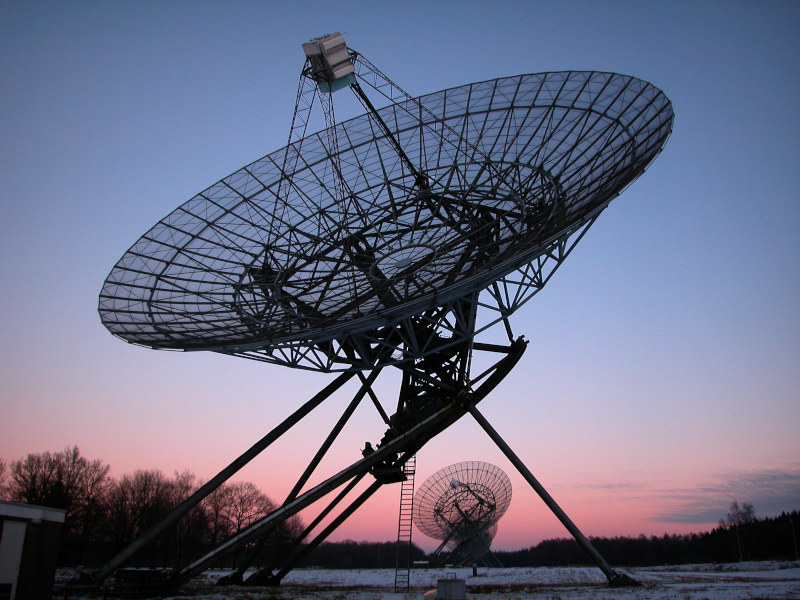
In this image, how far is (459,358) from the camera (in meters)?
29.6

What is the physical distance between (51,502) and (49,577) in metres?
55.8

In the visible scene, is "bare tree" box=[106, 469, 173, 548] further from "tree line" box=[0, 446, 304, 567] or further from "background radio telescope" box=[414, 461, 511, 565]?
"background radio telescope" box=[414, 461, 511, 565]

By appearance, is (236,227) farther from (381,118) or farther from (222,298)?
(381,118)

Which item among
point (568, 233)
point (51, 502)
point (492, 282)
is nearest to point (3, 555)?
point (492, 282)

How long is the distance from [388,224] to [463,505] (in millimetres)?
31758

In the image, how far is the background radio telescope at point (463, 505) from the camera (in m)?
50.2

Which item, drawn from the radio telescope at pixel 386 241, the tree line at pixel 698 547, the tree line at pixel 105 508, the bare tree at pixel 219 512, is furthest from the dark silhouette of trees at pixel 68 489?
the tree line at pixel 698 547

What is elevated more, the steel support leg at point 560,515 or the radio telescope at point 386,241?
the radio telescope at point 386,241

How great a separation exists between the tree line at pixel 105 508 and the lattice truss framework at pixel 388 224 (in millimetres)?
45649

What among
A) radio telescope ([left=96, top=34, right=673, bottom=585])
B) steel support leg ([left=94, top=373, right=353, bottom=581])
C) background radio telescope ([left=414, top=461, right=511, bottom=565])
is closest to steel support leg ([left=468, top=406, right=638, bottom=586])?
radio telescope ([left=96, top=34, right=673, bottom=585])

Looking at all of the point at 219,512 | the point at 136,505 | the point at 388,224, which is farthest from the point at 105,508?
the point at 388,224

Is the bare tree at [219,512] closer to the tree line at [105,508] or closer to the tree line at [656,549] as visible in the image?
the tree line at [105,508]

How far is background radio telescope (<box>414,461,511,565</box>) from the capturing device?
165 ft

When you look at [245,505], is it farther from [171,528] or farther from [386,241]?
[386,241]
